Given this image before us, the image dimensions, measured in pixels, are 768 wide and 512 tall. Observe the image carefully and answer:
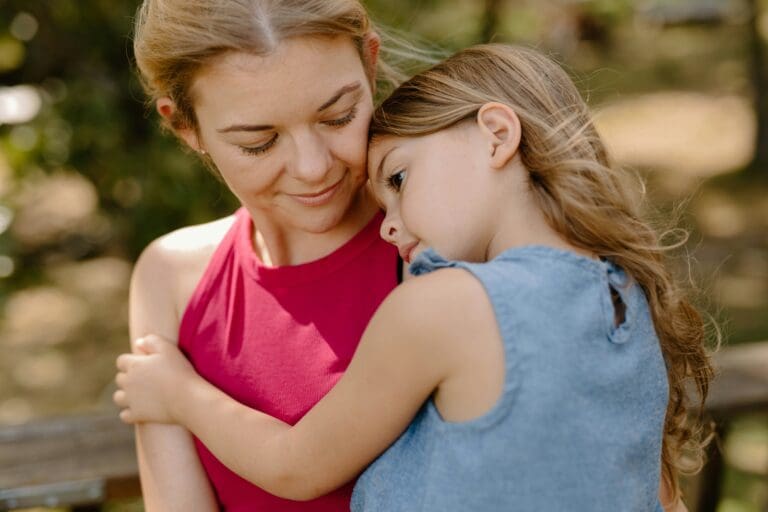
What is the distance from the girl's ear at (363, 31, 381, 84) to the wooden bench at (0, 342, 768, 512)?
3.49 ft

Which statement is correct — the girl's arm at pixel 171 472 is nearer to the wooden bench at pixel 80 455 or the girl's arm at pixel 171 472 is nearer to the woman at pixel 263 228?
the woman at pixel 263 228

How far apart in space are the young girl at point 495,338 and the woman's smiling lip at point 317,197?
0.11 meters

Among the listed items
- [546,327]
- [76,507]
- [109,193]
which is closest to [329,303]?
[546,327]

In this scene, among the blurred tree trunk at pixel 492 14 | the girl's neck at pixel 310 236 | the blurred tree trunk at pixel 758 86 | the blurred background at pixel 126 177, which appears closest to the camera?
the girl's neck at pixel 310 236

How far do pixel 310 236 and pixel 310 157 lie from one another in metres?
0.34

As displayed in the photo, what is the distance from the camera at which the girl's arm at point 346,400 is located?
141 cm

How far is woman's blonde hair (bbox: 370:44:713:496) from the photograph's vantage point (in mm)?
1594

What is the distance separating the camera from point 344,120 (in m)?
1.71

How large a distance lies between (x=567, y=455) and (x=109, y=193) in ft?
8.86

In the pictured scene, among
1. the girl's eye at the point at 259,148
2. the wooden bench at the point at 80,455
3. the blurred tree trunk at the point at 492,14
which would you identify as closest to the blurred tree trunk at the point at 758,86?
the blurred tree trunk at the point at 492,14

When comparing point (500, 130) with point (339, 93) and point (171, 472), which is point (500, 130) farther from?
point (171, 472)

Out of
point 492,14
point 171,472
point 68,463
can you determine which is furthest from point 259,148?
point 492,14

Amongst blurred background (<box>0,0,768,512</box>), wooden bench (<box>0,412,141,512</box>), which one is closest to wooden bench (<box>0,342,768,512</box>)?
wooden bench (<box>0,412,141,512</box>)

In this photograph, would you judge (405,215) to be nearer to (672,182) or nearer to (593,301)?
(593,301)
